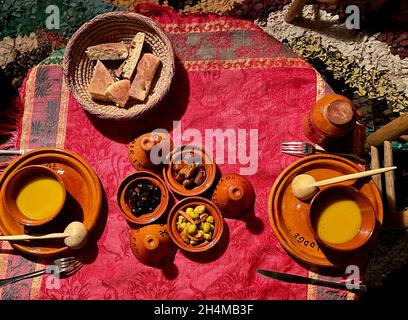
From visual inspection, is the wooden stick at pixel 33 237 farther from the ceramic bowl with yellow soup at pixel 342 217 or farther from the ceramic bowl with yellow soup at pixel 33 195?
the ceramic bowl with yellow soup at pixel 342 217

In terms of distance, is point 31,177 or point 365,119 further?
point 365,119

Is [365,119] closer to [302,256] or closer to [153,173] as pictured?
[302,256]

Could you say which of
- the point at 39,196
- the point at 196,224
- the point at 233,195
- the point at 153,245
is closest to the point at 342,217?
the point at 233,195

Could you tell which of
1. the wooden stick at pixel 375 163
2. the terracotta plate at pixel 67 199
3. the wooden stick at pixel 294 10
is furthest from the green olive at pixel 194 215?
the wooden stick at pixel 294 10

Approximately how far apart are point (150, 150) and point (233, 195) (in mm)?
284

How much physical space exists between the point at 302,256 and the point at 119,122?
72 centimetres

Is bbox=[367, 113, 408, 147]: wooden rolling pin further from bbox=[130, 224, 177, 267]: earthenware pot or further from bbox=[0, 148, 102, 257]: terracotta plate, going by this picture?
bbox=[0, 148, 102, 257]: terracotta plate

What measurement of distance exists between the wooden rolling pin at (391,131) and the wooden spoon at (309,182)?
0.69ft

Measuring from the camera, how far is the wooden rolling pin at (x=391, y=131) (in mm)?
1411

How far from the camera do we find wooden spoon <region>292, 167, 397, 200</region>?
128 cm

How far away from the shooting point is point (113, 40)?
5.08ft

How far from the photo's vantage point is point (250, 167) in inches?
57.3

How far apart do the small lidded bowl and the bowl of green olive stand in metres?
0.04

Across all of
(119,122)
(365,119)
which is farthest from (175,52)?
(365,119)
